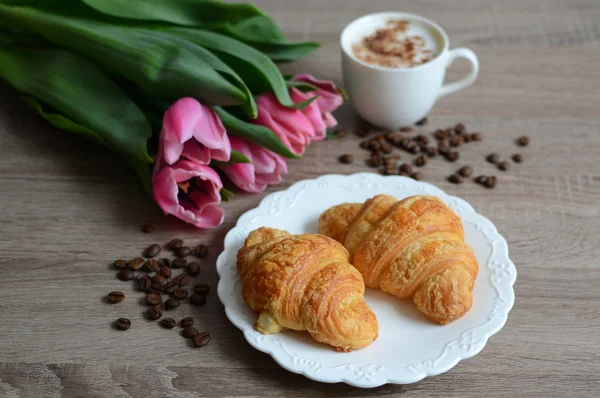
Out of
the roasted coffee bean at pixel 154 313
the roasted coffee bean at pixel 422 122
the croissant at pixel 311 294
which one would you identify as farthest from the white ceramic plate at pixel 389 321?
the roasted coffee bean at pixel 422 122

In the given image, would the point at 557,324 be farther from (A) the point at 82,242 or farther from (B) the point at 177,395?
(A) the point at 82,242

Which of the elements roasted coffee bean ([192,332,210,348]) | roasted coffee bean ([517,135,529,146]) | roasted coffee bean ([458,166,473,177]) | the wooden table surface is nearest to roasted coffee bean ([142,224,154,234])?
the wooden table surface

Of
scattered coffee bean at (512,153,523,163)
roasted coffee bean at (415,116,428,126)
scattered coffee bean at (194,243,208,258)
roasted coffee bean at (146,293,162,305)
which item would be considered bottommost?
scattered coffee bean at (512,153,523,163)

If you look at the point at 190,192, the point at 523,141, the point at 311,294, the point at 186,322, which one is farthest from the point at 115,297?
the point at 523,141

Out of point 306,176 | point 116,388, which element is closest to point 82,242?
point 116,388

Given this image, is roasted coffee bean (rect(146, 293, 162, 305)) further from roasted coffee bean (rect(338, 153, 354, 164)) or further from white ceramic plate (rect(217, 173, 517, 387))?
roasted coffee bean (rect(338, 153, 354, 164))

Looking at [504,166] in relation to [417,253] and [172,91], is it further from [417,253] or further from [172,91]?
[172,91]

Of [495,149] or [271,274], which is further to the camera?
[495,149]
